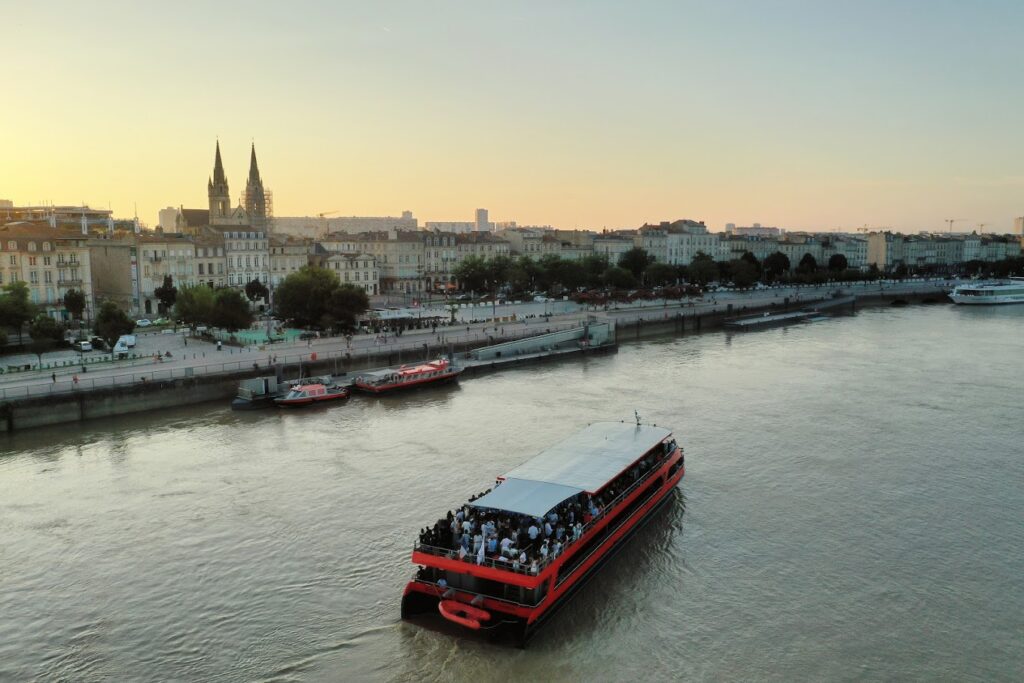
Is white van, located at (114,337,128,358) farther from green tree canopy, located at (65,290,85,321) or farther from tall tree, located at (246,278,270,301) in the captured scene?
tall tree, located at (246,278,270,301)

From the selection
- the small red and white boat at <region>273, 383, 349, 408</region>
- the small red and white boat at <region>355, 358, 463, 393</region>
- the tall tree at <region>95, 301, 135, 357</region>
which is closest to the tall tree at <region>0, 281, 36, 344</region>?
the tall tree at <region>95, 301, 135, 357</region>

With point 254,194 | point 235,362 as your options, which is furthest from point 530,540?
point 254,194

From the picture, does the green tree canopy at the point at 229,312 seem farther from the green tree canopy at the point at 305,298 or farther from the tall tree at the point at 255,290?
the tall tree at the point at 255,290

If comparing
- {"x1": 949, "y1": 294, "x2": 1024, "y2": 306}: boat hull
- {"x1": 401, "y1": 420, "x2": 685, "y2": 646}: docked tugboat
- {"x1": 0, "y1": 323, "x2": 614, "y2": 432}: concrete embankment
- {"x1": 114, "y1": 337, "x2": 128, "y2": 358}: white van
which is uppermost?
{"x1": 114, "y1": 337, "x2": 128, "y2": 358}: white van

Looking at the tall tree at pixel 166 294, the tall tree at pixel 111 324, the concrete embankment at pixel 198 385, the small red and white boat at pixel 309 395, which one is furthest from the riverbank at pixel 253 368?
the tall tree at pixel 166 294

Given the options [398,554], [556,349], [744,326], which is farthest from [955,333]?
[398,554]

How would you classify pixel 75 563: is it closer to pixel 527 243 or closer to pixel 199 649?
pixel 199 649
